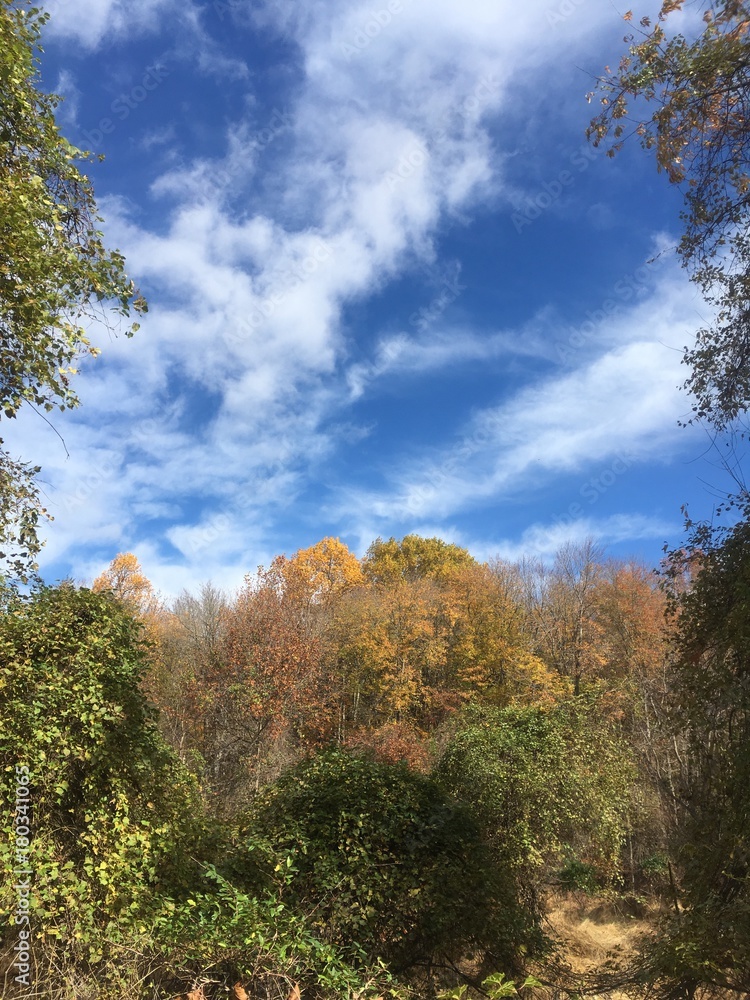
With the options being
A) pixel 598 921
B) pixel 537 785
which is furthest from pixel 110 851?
pixel 598 921

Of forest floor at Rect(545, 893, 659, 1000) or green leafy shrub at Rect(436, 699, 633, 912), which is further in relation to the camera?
forest floor at Rect(545, 893, 659, 1000)

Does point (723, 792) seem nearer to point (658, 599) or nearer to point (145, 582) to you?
point (658, 599)

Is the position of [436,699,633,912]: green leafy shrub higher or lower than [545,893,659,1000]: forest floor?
higher

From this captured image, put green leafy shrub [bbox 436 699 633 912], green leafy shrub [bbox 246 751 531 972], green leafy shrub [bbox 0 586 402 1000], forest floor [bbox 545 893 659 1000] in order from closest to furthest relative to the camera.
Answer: green leafy shrub [bbox 0 586 402 1000] < green leafy shrub [bbox 246 751 531 972] < green leafy shrub [bbox 436 699 633 912] < forest floor [bbox 545 893 659 1000]

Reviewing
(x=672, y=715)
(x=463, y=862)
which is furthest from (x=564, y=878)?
(x=672, y=715)

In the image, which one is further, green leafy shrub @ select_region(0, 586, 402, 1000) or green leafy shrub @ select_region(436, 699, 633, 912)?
green leafy shrub @ select_region(436, 699, 633, 912)

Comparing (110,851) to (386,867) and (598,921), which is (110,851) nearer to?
(386,867)

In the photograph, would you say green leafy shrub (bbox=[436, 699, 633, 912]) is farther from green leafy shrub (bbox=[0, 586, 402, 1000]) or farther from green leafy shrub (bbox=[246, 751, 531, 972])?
green leafy shrub (bbox=[0, 586, 402, 1000])

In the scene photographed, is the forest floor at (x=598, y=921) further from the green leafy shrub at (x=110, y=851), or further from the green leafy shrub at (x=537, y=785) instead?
the green leafy shrub at (x=110, y=851)

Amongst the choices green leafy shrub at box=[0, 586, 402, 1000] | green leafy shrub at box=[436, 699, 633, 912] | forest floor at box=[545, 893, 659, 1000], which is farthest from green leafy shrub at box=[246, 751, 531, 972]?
forest floor at box=[545, 893, 659, 1000]

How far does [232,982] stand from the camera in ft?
15.0

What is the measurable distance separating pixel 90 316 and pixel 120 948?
19.3 feet

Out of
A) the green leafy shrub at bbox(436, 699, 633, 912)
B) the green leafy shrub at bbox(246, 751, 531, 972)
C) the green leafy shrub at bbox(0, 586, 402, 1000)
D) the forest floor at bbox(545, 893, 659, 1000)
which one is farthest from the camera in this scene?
the forest floor at bbox(545, 893, 659, 1000)

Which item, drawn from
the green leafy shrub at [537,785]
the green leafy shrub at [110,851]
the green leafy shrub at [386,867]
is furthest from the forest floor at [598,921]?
the green leafy shrub at [110,851]
